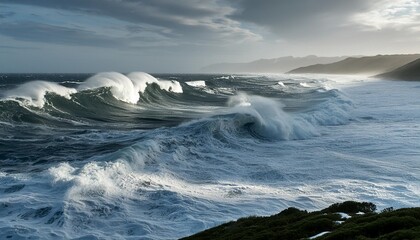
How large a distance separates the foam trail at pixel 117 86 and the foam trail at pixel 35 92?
4787 mm

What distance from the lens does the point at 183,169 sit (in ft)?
58.9

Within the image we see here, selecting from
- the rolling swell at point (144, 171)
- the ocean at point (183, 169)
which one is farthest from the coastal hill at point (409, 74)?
the rolling swell at point (144, 171)

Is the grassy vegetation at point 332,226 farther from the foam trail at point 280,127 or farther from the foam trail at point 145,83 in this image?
the foam trail at point 145,83

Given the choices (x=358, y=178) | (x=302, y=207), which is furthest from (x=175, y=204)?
(x=358, y=178)

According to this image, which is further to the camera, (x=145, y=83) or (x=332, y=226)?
(x=145, y=83)

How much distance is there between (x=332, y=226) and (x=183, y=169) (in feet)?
32.0

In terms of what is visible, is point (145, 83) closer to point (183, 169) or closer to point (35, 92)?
point (35, 92)

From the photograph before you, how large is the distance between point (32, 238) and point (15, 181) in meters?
4.74

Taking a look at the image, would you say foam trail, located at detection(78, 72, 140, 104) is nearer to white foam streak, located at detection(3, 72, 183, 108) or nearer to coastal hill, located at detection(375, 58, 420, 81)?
white foam streak, located at detection(3, 72, 183, 108)

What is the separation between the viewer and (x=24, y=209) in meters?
12.5

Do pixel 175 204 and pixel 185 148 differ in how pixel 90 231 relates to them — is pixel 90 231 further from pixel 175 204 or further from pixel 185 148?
pixel 185 148

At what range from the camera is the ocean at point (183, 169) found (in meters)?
12.4

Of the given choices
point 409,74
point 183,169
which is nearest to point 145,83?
point 183,169

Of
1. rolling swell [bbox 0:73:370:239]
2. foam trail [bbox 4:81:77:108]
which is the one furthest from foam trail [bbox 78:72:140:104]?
rolling swell [bbox 0:73:370:239]
